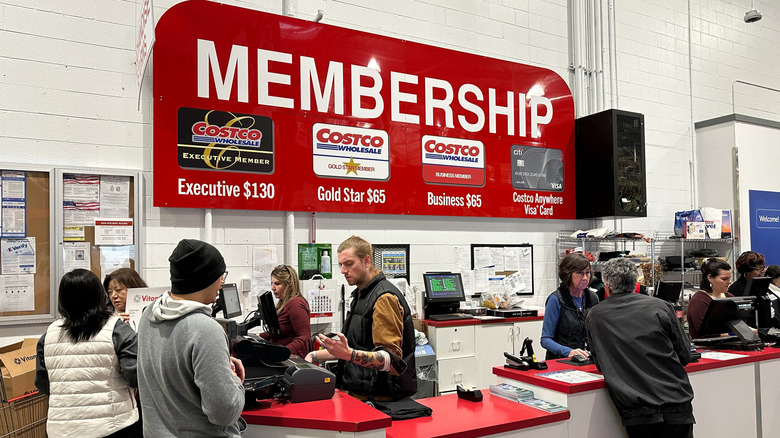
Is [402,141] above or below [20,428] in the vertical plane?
above

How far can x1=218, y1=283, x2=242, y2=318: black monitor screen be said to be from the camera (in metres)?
3.49

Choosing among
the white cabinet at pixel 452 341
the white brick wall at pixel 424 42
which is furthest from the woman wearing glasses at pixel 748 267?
the white cabinet at pixel 452 341

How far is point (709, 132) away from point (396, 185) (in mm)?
4648

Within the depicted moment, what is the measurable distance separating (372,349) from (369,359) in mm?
168

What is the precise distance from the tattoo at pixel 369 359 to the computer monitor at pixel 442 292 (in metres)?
2.59

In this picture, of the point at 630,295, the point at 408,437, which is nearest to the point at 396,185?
the point at 630,295

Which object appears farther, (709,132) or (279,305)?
(709,132)

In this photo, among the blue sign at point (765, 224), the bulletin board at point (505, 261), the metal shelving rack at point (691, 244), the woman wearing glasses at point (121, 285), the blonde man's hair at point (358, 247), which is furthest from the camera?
the blue sign at point (765, 224)

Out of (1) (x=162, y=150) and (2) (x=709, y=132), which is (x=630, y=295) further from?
(2) (x=709, y=132)

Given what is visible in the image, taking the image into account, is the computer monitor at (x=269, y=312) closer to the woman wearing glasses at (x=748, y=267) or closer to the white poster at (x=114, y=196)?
the white poster at (x=114, y=196)

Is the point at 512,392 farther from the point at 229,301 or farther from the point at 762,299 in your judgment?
the point at 762,299

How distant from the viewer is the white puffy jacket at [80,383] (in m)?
2.41

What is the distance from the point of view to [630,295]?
260 centimetres

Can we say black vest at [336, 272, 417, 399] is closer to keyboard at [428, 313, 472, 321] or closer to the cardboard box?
the cardboard box
